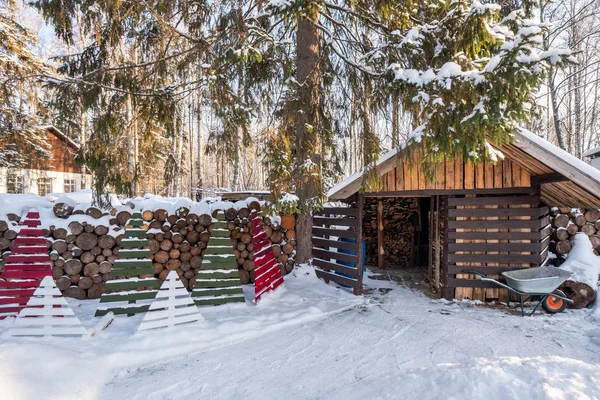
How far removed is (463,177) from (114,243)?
661cm

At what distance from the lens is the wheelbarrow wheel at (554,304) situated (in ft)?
17.3

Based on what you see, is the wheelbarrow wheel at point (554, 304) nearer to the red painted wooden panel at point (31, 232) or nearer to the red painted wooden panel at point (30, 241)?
the red painted wooden panel at point (30, 241)

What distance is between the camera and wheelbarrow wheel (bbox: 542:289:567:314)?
17.3 ft

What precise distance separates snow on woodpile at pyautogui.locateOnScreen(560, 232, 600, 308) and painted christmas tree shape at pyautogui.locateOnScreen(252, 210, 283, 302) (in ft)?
17.1

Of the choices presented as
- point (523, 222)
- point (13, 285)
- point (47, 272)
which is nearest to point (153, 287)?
point (47, 272)

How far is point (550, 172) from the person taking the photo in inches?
202

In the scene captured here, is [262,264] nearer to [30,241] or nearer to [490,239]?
[30,241]

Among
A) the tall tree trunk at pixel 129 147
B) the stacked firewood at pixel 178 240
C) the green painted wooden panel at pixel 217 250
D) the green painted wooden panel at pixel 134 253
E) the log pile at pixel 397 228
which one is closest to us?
the green painted wooden panel at pixel 134 253

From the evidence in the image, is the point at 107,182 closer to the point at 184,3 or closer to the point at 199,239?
the point at 199,239

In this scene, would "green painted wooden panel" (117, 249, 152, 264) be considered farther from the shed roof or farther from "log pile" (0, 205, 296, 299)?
the shed roof

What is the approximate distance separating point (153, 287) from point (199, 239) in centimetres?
149

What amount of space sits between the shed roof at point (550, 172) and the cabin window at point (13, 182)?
18279mm

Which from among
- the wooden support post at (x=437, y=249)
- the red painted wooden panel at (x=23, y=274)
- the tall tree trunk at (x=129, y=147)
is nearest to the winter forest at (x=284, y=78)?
the tall tree trunk at (x=129, y=147)

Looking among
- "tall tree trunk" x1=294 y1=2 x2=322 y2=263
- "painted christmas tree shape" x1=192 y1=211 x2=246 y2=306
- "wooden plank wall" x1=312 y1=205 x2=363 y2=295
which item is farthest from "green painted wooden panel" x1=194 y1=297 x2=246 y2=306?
"wooden plank wall" x1=312 y1=205 x2=363 y2=295
